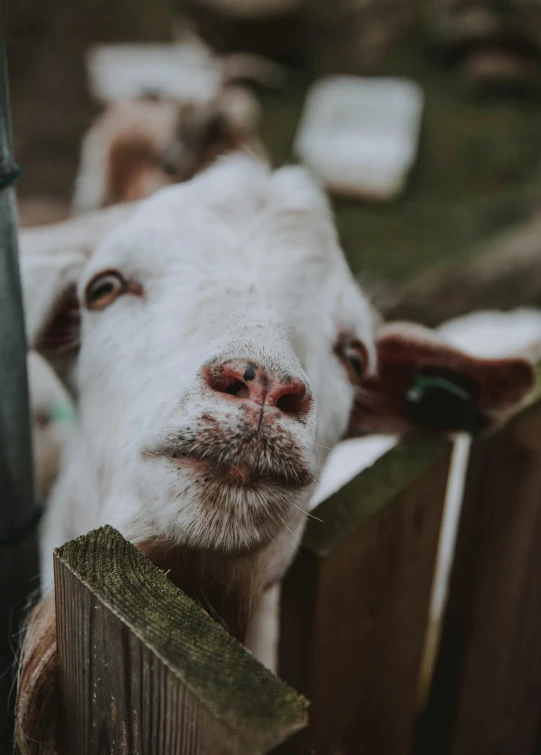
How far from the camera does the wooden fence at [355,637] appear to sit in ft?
3.27

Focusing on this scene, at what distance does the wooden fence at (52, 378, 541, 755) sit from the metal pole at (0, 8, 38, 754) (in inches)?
17.0

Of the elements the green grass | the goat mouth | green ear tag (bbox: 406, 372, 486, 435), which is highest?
the goat mouth

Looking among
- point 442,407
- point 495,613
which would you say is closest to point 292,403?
point 442,407

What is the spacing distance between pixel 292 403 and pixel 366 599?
2.42ft

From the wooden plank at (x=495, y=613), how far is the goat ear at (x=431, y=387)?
10 centimetres

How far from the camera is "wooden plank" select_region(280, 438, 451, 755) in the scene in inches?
70.6

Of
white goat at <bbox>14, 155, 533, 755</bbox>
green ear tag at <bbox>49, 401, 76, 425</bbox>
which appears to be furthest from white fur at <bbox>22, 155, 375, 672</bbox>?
green ear tag at <bbox>49, 401, 76, 425</bbox>

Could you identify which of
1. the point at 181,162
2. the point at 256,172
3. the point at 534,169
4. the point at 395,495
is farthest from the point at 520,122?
the point at 395,495

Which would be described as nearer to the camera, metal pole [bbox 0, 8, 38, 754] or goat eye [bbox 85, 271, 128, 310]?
metal pole [bbox 0, 8, 38, 754]

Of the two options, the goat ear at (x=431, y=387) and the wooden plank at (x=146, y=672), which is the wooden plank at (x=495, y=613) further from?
the wooden plank at (x=146, y=672)

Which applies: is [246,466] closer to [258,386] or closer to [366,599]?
[258,386]

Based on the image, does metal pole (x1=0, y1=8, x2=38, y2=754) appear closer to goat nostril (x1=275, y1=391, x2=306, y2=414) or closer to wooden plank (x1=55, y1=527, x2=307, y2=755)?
wooden plank (x1=55, y1=527, x2=307, y2=755)

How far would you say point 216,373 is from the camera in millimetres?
1419

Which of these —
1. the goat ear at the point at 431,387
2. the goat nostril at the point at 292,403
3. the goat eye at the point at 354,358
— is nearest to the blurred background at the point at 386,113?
the goat ear at the point at 431,387
